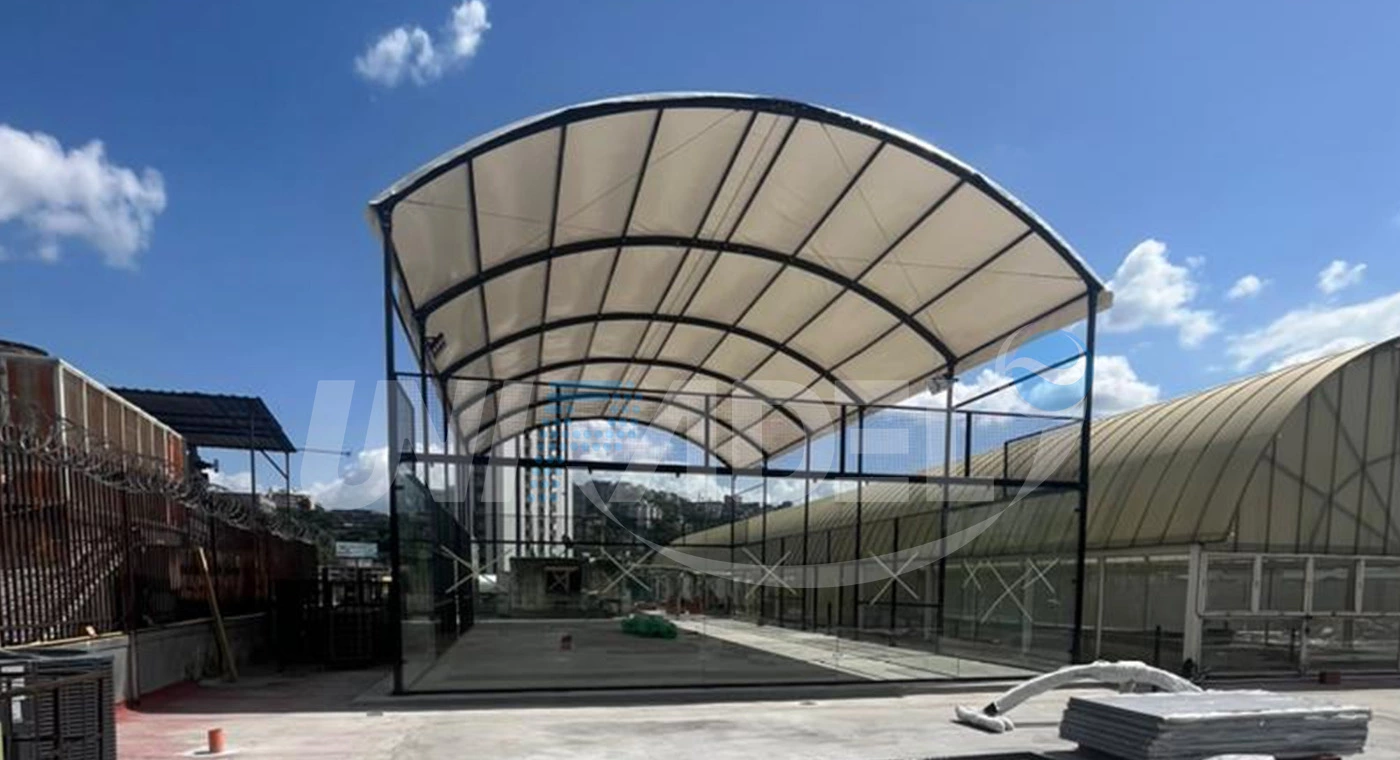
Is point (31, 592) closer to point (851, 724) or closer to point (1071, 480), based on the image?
point (851, 724)

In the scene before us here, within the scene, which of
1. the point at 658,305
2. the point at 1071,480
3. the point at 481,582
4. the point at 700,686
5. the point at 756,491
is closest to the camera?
the point at 700,686

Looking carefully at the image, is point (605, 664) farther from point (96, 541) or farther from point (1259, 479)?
point (1259, 479)

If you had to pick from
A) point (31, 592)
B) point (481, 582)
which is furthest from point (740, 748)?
point (481, 582)

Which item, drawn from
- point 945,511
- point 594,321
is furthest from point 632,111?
point 945,511

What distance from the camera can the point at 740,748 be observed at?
880 centimetres

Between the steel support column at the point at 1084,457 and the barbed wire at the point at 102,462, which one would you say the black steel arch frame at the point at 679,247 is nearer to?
the steel support column at the point at 1084,457

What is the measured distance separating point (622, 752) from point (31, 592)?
22.4 ft

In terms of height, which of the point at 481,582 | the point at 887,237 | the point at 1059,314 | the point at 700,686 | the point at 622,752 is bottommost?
the point at 622,752

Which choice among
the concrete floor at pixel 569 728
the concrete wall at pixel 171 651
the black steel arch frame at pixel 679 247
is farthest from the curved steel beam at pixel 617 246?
the concrete floor at pixel 569 728

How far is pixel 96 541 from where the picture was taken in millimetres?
10125

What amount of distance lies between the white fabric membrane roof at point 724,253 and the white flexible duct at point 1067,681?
566 centimetres

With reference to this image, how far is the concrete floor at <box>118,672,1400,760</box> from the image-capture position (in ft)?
27.9

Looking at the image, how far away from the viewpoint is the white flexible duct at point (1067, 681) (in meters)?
10.1

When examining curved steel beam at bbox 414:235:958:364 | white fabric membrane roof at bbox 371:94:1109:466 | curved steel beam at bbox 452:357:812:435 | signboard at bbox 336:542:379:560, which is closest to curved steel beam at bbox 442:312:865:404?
white fabric membrane roof at bbox 371:94:1109:466
